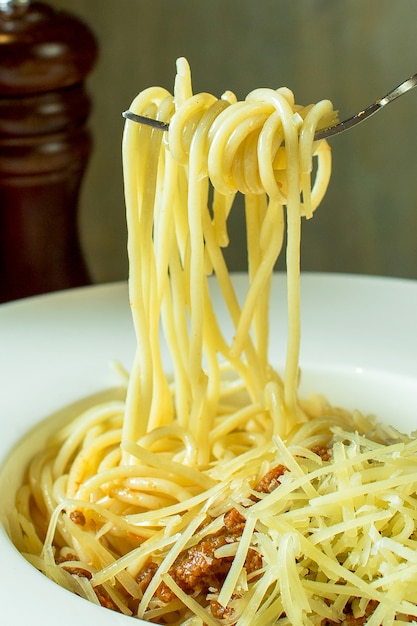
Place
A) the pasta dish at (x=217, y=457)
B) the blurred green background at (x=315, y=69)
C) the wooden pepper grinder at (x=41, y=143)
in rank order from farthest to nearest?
1. the blurred green background at (x=315, y=69)
2. the wooden pepper grinder at (x=41, y=143)
3. the pasta dish at (x=217, y=457)

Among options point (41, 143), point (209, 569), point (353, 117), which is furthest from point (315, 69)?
point (209, 569)

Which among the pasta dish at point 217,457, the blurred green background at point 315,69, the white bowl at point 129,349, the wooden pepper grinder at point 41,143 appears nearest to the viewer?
the pasta dish at point 217,457

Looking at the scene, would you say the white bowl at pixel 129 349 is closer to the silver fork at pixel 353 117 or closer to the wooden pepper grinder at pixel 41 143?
the wooden pepper grinder at pixel 41 143

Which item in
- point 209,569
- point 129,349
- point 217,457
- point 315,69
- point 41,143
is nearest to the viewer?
point 209,569

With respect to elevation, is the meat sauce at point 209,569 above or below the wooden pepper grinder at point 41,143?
below

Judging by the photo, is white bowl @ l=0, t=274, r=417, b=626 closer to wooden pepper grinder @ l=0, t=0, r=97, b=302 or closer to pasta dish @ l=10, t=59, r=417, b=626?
pasta dish @ l=10, t=59, r=417, b=626

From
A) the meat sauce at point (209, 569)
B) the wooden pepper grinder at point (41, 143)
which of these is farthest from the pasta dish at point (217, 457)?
the wooden pepper grinder at point (41, 143)

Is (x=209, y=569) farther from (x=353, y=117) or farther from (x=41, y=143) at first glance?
(x=41, y=143)
